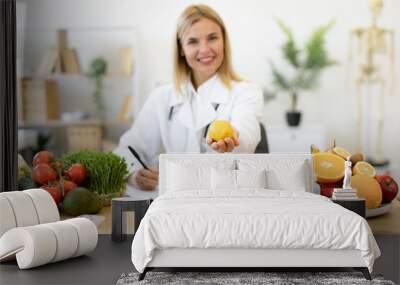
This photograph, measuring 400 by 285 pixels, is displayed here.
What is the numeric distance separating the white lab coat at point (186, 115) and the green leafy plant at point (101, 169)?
108cm

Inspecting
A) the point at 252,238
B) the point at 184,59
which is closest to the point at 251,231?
the point at 252,238

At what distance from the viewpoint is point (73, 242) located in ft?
12.6

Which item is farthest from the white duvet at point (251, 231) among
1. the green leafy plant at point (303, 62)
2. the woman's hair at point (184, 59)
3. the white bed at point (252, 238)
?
the green leafy plant at point (303, 62)

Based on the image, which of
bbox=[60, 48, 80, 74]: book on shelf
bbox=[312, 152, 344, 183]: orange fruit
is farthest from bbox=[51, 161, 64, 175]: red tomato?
bbox=[60, 48, 80, 74]: book on shelf

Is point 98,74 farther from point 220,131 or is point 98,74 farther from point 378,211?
point 378,211

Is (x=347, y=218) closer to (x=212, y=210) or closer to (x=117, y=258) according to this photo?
(x=212, y=210)

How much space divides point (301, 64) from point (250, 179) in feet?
12.4

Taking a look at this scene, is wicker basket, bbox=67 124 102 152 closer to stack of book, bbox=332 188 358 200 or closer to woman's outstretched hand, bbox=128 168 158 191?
woman's outstretched hand, bbox=128 168 158 191

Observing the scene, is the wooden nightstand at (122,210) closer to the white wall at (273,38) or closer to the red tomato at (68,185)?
the red tomato at (68,185)

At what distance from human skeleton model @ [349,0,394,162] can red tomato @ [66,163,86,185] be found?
176 inches

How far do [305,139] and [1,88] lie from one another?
142 inches

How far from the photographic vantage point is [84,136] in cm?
792

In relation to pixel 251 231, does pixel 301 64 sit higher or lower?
higher

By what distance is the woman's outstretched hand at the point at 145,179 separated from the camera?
17.5 feet
